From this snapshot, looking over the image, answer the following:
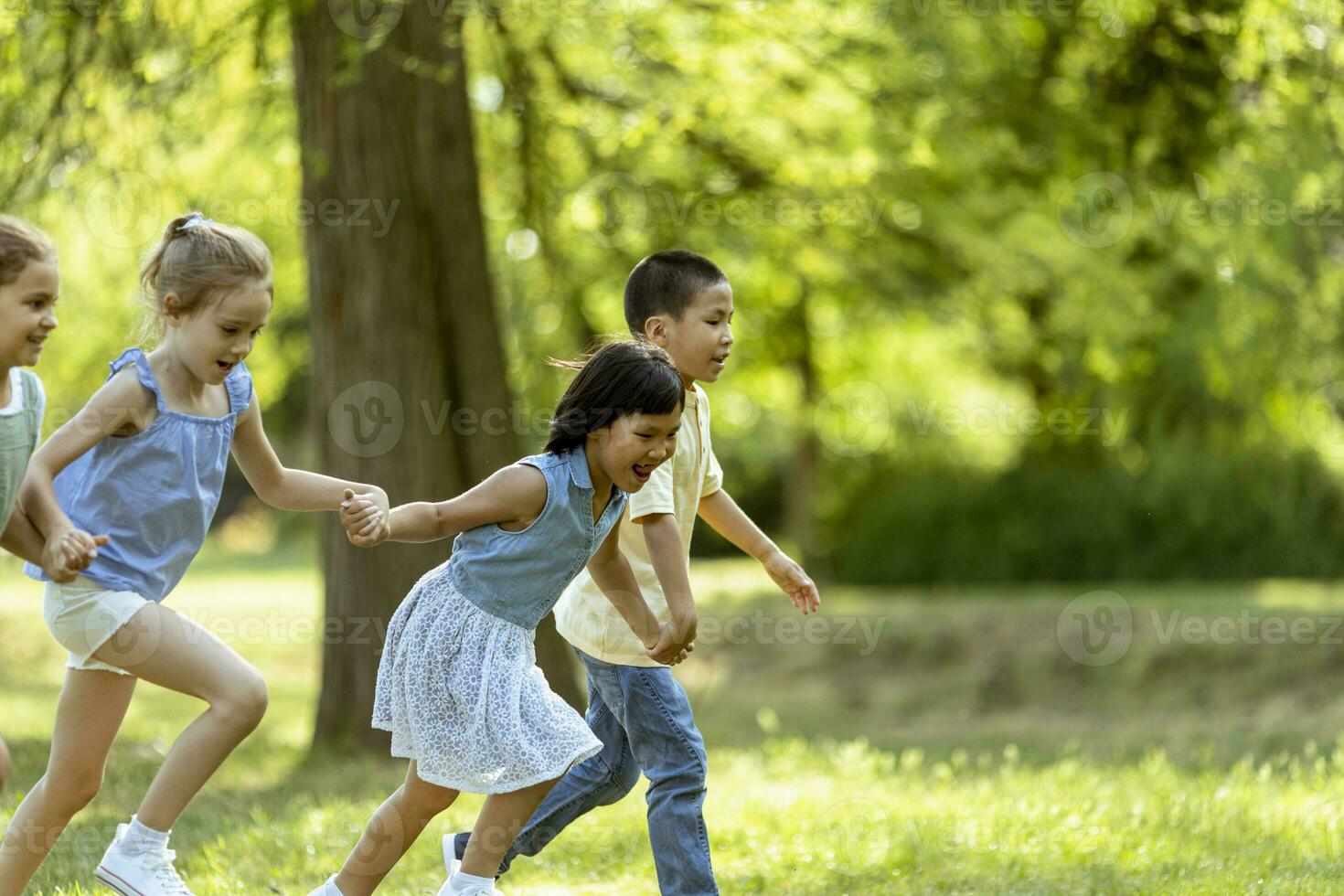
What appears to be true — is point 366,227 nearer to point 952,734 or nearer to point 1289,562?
point 952,734

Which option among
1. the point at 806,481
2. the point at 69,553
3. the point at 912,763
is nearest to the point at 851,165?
the point at 912,763

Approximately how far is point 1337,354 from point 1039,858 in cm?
759

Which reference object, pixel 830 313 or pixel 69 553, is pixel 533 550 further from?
pixel 830 313

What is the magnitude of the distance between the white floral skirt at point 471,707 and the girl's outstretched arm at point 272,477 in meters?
0.39

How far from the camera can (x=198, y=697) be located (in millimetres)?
3594

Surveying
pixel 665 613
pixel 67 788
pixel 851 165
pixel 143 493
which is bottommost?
pixel 67 788

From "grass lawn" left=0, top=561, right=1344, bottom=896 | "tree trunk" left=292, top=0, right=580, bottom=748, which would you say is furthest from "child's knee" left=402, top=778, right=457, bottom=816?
"tree trunk" left=292, top=0, right=580, bottom=748

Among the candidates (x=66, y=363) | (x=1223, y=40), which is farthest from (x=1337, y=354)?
(x=66, y=363)

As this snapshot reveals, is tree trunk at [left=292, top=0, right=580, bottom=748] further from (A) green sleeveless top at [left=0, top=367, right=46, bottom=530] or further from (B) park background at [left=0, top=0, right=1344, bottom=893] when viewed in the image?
(A) green sleeveless top at [left=0, top=367, right=46, bottom=530]

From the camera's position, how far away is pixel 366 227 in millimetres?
7516

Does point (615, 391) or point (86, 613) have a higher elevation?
point (615, 391)

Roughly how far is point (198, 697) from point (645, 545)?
129cm

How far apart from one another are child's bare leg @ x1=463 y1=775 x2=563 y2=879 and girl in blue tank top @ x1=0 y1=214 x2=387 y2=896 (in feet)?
2.14

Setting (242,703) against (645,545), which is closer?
(242,703)
